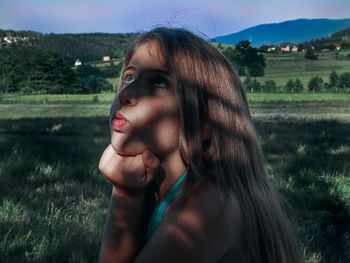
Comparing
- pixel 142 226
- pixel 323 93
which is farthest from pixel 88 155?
pixel 323 93

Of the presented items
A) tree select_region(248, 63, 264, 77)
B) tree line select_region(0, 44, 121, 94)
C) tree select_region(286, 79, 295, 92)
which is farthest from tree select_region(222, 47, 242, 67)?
tree select_region(286, 79, 295, 92)

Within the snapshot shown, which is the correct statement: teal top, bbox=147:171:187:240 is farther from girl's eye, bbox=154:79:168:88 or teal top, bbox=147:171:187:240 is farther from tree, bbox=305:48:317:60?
tree, bbox=305:48:317:60

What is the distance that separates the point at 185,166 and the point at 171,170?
51mm

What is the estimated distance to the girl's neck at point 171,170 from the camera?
120 centimetres

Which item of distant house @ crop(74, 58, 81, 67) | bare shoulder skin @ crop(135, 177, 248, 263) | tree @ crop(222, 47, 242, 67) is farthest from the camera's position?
distant house @ crop(74, 58, 81, 67)

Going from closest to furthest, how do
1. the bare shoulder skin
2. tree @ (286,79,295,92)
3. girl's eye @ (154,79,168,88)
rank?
the bare shoulder skin
girl's eye @ (154,79,168,88)
tree @ (286,79,295,92)

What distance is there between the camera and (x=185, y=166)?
1.22m

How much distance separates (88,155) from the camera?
507cm

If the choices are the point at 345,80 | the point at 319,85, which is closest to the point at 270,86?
the point at 319,85

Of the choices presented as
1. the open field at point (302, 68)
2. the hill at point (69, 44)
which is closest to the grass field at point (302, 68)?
the open field at point (302, 68)

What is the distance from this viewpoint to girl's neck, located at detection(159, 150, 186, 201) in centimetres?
120

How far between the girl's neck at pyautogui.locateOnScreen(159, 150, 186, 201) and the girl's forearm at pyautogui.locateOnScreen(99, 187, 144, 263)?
0.35 feet

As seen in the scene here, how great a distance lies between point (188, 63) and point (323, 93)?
58.1 feet

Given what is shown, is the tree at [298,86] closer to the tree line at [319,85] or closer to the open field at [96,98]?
the tree line at [319,85]
